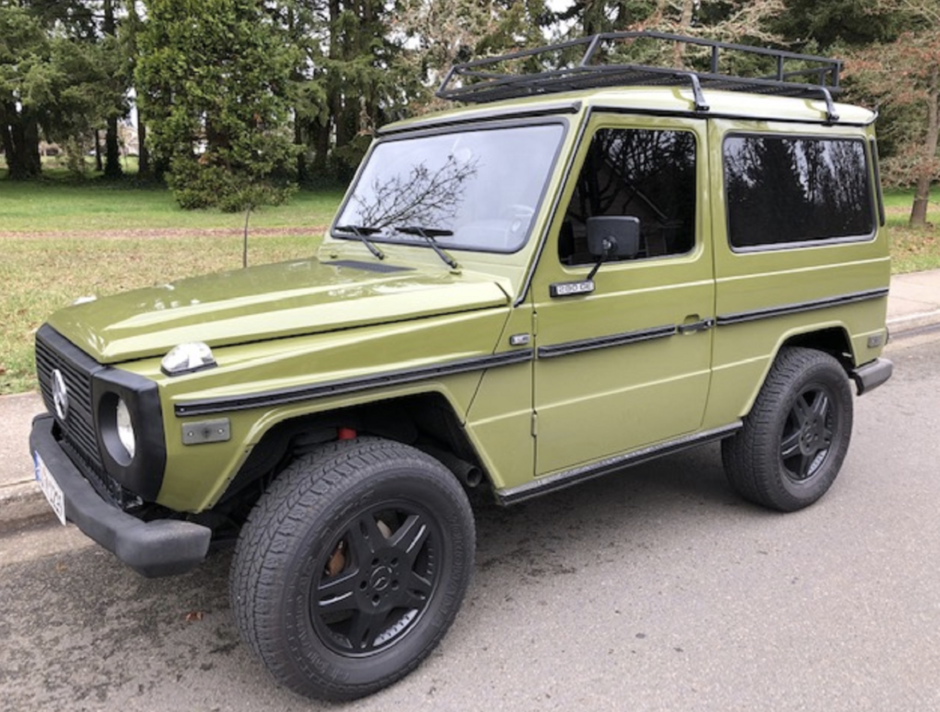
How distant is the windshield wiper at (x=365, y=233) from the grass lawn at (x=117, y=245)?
3318mm

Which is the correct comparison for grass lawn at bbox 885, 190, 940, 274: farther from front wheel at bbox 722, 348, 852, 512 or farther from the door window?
the door window

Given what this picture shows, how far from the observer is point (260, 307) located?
2.67 m

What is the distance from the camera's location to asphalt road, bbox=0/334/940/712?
2.72m

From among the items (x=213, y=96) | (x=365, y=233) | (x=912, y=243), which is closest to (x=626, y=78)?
(x=365, y=233)

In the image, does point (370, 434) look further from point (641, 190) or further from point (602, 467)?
point (641, 190)

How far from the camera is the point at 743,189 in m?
3.69

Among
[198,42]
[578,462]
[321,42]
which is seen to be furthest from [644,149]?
[321,42]

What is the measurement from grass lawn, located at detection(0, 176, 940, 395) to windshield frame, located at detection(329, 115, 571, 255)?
3.31 m

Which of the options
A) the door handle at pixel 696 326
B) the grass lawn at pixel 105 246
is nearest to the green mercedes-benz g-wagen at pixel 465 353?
the door handle at pixel 696 326

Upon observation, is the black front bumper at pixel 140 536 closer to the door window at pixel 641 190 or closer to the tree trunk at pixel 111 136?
the door window at pixel 641 190

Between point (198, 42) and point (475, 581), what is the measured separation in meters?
18.9

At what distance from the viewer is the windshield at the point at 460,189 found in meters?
3.12

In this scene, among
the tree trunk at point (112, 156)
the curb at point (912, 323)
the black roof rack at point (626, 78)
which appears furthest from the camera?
the tree trunk at point (112, 156)

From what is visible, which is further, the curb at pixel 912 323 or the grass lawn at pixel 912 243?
the grass lawn at pixel 912 243
